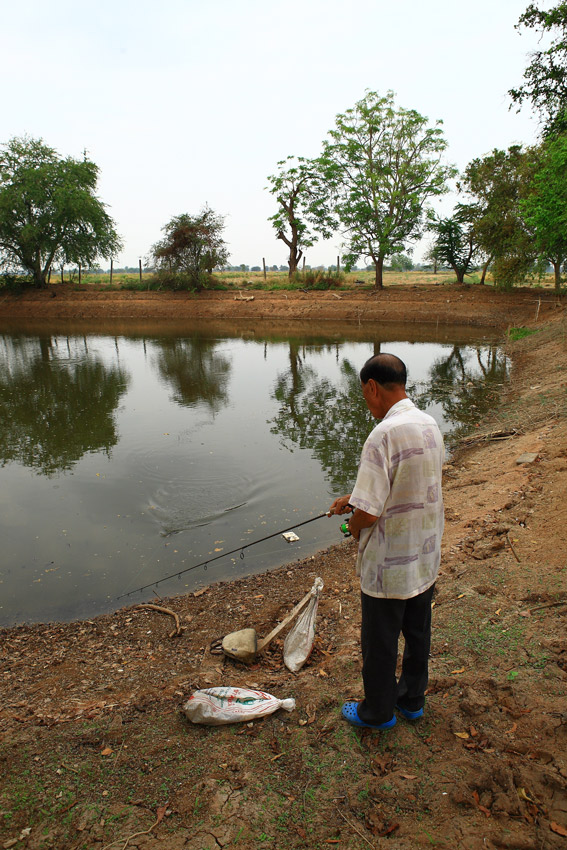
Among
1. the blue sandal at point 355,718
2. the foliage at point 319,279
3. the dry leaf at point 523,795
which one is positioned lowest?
the blue sandal at point 355,718

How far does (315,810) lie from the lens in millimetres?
2125

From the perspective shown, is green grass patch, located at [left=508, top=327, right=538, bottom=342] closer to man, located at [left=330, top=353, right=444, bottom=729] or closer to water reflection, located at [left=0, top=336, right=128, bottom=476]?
water reflection, located at [left=0, top=336, right=128, bottom=476]

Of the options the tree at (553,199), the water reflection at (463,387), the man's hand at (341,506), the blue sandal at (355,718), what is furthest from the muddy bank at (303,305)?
the blue sandal at (355,718)

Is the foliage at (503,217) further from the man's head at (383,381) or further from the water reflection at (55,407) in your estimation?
the man's head at (383,381)

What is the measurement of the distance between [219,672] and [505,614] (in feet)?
6.60

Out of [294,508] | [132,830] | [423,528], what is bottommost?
[294,508]

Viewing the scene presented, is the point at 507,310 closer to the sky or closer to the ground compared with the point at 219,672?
closer to the sky

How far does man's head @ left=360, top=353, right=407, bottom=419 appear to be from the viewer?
2.26 m

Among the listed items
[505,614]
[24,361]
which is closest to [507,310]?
[24,361]

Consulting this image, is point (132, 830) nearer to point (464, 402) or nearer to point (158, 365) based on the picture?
point (464, 402)

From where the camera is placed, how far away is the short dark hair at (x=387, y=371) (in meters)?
2.26

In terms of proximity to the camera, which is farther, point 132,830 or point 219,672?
point 219,672

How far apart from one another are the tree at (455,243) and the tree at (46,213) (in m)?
25.7

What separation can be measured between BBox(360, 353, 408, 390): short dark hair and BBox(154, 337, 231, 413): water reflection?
368 inches
